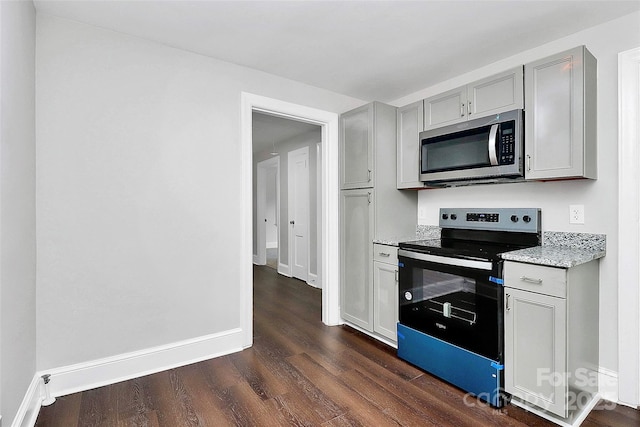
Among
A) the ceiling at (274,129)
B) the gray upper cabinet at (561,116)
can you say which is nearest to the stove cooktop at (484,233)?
the gray upper cabinet at (561,116)

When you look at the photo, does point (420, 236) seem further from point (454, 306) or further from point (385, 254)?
point (454, 306)

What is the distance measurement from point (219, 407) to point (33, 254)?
4.70 ft

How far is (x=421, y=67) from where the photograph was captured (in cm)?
273

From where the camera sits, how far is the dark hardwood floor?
181cm

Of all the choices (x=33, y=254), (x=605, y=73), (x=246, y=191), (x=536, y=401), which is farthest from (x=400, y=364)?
(x=33, y=254)

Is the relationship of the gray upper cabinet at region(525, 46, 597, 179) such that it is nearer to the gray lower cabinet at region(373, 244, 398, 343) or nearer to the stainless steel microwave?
the stainless steel microwave

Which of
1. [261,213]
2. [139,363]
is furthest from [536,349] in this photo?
[261,213]

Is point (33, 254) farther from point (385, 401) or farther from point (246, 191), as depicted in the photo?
point (385, 401)

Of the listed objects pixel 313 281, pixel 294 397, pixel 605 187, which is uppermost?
pixel 605 187

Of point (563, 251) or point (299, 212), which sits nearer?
point (563, 251)

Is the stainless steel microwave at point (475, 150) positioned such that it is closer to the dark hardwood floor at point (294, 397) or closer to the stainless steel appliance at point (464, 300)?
the stainless steel appliance at point (464, 300)

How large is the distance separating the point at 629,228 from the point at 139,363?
129 inches

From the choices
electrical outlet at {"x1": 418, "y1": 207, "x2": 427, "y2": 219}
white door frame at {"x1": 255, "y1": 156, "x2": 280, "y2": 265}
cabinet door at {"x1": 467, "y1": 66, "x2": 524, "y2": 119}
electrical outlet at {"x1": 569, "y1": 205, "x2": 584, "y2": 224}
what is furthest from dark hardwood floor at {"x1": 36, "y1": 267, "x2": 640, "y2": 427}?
white door frame at {"x1": 255, "y1": 156, "x2": 280, "y2": 265}

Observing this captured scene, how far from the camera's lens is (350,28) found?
215 cm
